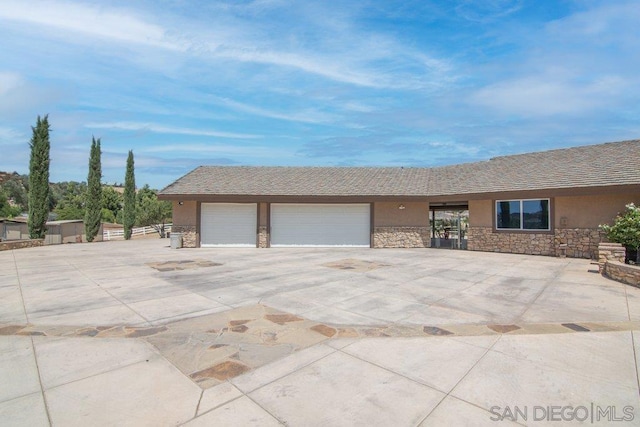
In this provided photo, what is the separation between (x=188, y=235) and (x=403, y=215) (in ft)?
37.8

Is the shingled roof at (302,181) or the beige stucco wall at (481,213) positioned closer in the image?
the beige stucco wall at (481,213)

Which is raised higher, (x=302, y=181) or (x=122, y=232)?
(x=302, y=181)

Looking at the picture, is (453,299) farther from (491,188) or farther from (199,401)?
(491,188)

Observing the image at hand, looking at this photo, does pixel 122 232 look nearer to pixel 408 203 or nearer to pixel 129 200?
pixel 129 200

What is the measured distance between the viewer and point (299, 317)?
5328mm

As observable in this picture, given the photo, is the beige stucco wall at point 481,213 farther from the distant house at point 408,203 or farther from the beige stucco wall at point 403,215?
the beige stucco wall at point 403,215

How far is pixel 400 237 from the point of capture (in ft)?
58.0

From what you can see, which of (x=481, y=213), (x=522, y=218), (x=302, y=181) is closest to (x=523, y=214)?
(x=522, y=218)

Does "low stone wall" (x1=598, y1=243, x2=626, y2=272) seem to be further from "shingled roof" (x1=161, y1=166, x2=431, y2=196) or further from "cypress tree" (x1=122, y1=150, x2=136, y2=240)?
"cypress tree" (x1=122, y1=150, x2=136, y2=240)

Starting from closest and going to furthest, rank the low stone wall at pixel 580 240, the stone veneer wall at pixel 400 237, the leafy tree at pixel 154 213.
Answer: the low stone wall at pixel 580 240
the stone veneer wall at pixel 400 237
the leafy tree at pixel 154 213

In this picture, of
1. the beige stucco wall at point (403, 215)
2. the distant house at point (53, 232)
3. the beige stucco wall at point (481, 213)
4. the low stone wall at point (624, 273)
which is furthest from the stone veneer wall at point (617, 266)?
the distant house at point (53, 232)

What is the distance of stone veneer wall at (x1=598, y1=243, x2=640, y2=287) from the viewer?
309 inches

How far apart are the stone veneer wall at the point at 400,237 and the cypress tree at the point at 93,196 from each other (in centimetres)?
2101

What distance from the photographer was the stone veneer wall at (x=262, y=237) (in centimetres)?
1723
